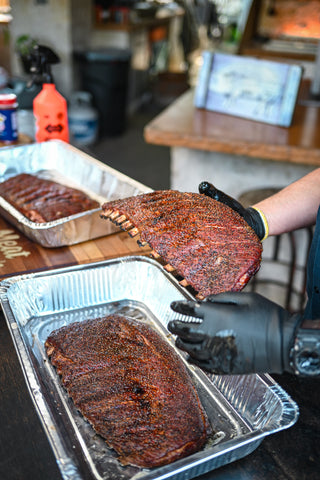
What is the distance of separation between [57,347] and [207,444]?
54 centimetres

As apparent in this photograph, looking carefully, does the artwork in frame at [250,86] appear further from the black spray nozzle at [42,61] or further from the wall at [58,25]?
the wall at [58,25]

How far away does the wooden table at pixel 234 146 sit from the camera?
2.91 m

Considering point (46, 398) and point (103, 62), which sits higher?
point (103, 62)

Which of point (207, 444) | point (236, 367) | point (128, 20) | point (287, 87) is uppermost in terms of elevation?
point (128, 20)

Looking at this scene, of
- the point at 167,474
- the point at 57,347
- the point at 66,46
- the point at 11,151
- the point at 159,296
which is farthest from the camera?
the point at 66,46

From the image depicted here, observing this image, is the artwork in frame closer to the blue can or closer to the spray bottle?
the spray bottle

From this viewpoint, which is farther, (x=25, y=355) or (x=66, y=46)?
(x=66, y=46)

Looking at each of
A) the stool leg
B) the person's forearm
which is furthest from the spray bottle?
the stool leg

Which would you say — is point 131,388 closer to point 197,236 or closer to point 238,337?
point 238,337

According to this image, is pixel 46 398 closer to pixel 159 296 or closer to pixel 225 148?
pixel 159 296

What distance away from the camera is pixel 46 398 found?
1265 millimetres

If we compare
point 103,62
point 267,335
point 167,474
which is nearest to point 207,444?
point 167,474

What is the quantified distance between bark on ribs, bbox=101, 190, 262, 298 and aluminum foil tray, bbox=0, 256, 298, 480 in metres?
0.24

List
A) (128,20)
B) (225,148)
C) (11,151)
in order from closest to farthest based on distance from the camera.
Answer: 1. (11,151)
2. (225,148)
3. (128,20)
